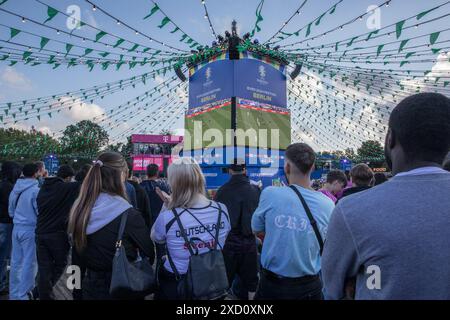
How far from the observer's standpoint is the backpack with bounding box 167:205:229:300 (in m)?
2.22

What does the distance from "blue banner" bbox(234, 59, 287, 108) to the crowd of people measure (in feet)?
14.4

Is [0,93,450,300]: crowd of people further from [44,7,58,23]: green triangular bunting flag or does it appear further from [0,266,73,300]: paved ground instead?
[44,7,58,23]: green triangular bunting flag

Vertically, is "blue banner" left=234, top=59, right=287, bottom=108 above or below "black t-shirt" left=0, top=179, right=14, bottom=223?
Result: above

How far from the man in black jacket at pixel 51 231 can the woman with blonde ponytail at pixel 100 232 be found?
69.4 inches

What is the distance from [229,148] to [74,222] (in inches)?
257

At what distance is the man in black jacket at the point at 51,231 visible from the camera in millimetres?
3941

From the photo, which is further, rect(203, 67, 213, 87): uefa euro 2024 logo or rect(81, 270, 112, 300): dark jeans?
rect(203, 67, 213, 87): uefa euro 2024 logo

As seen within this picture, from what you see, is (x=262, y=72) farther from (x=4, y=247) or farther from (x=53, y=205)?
(x=4, y=247)

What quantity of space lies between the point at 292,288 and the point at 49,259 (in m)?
3.33

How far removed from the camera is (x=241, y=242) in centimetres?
397

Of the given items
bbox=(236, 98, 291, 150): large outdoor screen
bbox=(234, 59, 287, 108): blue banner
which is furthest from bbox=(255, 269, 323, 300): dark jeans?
bbox=(234, 59, 287, 108): blue banner

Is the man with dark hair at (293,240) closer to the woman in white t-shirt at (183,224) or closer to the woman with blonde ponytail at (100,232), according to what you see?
the woman in white t-shirt at (183,224)
